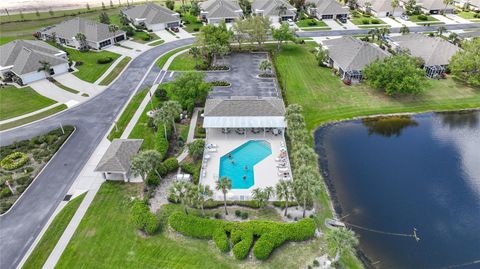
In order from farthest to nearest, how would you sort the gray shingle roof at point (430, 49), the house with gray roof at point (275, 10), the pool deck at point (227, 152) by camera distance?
the house with gray roof at point (275, 10) → the gray shingle roof at point (430, 49) → the pool deck at point (227, 152)

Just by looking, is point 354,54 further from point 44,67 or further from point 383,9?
point 44,67

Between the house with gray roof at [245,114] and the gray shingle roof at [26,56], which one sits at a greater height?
the gray shingle roof at [26,56]

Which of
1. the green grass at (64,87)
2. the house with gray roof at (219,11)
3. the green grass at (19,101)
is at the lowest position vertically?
the green grass at (19,101)

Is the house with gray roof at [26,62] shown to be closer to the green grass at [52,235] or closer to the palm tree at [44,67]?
the palm tree at [44,67]

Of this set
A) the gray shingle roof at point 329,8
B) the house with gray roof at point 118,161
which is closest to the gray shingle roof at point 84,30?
the house with gray roof at point 118,161

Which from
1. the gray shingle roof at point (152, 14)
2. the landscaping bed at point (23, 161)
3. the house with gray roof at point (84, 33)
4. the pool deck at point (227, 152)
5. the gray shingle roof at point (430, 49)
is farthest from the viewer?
the gray shingle roof at point (152, 14)

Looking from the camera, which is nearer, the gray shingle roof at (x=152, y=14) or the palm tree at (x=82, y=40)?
the palm tree at (x=82, y=40)
